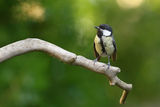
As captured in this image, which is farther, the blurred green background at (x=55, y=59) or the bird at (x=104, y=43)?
the blurred green background at (x=55, y=59)

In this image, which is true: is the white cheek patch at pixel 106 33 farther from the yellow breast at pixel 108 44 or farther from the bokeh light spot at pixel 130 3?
the bokeh light spot at pixel 130 3

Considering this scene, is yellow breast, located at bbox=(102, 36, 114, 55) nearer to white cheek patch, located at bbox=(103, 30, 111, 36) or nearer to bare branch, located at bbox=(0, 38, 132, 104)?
white cheek patch, located at bbox=(103, 30, 111, 36)

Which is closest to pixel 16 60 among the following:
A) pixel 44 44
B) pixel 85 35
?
pixel 85 35

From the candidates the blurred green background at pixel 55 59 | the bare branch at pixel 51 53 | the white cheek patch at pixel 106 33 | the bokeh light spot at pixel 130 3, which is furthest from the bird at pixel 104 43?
the bokeh light spot at pixel 130 3

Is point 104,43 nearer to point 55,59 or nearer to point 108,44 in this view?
point 108,44

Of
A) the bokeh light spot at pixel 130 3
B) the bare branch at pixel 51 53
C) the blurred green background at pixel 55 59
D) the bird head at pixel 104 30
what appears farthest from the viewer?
the bokeh light spot at pixel 130 3

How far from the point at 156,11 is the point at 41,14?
2107 millimetres

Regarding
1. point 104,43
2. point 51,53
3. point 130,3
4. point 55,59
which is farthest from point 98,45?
point 130,3

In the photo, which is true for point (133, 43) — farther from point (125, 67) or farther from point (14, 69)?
point (14, 69)

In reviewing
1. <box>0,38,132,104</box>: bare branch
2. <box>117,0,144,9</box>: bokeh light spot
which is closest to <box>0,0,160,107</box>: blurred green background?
<box>117,0,144,9</box>: bokeh light spot

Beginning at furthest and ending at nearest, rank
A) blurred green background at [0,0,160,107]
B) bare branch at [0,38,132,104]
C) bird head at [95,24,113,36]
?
1. blurred green background at [0,0,160,107]
2. bird head at [95,24,113,36]
3. bare branch at [0,38,132,104]

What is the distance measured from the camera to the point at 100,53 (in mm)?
2248

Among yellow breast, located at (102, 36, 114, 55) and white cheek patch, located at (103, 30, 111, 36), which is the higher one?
white cheek patch, located at (103, 30, 111, 36)

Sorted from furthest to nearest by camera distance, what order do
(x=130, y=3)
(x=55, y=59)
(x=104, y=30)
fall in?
(x=130, y=3), (x=55, y=59), (x=104, y=30)
